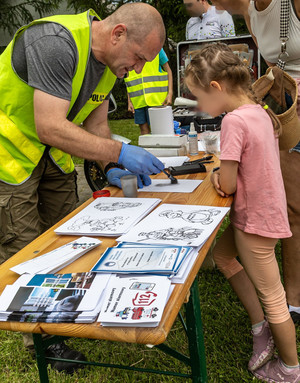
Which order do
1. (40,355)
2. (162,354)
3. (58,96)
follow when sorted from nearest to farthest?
(40,355) < (58,96) < (162,354)

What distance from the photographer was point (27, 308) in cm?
110

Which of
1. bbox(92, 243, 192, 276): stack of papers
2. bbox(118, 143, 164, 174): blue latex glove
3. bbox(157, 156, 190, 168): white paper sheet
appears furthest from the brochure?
bbox(157, 156, 190, 168): white paper sheet

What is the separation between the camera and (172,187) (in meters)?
2.06

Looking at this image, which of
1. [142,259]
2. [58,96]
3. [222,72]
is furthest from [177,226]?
[58,96]

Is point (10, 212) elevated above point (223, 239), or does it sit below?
above

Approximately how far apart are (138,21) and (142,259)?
3.80 ft

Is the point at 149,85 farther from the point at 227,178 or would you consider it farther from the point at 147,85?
the point at 227,178

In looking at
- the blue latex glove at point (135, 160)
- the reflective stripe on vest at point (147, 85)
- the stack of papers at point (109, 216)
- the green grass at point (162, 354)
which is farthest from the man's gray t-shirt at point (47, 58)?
the reflective stripe on vest at point (147, 85)

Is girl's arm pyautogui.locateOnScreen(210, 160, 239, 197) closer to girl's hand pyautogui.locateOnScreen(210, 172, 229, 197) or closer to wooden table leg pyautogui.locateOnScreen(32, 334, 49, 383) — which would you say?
girl's hand pyautogui.locateOnScreen(210, 172, 229, 197)

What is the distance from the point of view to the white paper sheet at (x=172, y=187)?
2.01 m

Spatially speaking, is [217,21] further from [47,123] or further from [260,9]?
[47,123]

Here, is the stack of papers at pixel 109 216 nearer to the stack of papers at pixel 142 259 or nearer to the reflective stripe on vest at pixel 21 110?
the stack of papers at pixel 142 259

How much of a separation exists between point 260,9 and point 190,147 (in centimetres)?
87

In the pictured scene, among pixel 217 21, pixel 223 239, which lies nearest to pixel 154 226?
pixel 223 239
